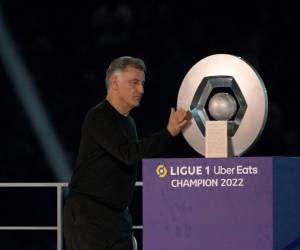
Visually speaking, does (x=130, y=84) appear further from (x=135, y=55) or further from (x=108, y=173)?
(x=135, y=55)

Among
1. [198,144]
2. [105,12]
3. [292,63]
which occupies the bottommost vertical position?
[198,144]

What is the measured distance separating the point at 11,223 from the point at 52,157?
1.60 meters

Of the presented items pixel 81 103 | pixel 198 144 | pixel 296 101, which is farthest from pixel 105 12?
pixel 198 144

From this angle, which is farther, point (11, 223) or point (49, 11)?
point (11, 223)

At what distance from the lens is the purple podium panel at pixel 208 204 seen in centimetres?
218

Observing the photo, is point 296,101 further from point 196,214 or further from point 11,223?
point 196,214

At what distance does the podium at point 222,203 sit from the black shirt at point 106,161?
0.07 meters

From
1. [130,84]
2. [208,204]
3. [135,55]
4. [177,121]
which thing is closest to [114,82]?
[130,84]

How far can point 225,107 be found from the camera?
7.64 feet

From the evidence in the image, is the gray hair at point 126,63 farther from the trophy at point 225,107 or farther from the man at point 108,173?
the trophy at point 225,107

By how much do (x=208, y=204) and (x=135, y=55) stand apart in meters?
6.32

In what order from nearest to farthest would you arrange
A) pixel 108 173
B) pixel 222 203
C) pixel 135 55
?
pixel 222 203
pixel 108 173
pixel 135 55

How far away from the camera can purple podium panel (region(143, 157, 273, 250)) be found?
218 centimetres

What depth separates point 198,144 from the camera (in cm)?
240
